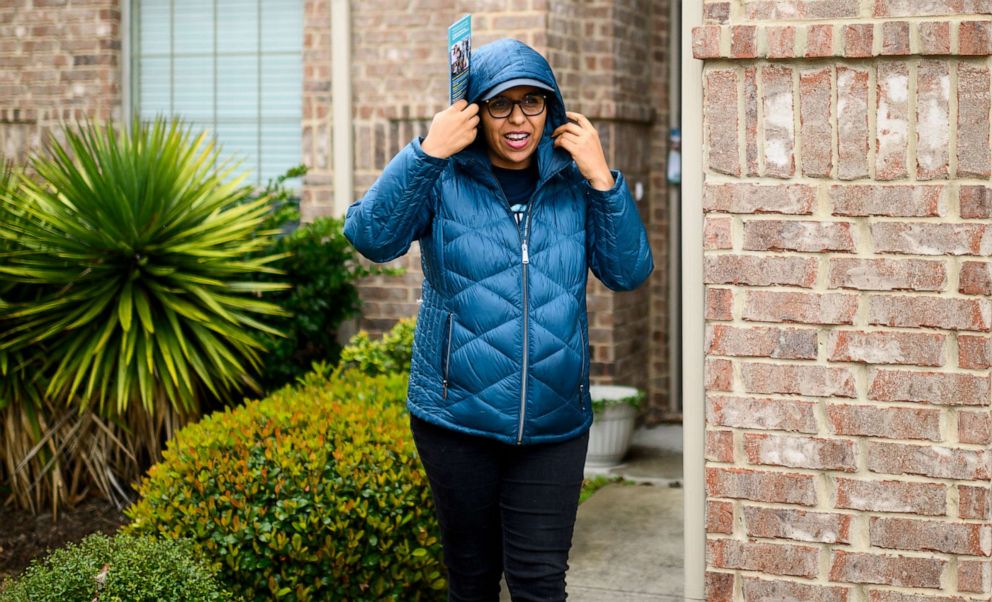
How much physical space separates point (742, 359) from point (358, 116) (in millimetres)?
4352

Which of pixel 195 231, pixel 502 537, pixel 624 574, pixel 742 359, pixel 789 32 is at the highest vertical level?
pixel 789 32

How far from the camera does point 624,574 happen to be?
520 cm

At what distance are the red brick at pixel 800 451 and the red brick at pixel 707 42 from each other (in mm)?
1053

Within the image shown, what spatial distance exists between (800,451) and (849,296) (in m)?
0.45

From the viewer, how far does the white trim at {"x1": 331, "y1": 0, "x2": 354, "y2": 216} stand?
738cm

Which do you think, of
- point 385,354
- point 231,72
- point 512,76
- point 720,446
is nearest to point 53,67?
point 231,72

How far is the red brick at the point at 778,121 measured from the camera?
3.43m

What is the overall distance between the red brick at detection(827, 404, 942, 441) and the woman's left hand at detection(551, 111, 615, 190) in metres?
0.87

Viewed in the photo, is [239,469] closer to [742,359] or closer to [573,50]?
[742,359]

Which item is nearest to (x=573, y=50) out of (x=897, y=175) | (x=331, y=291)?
(x=331, y=291)

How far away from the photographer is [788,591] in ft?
11.6

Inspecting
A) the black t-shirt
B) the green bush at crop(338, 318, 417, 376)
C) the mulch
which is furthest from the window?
the black t-shirt

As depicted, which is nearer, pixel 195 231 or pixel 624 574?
pixel 624 574

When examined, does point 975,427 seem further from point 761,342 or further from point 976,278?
point 761,342
